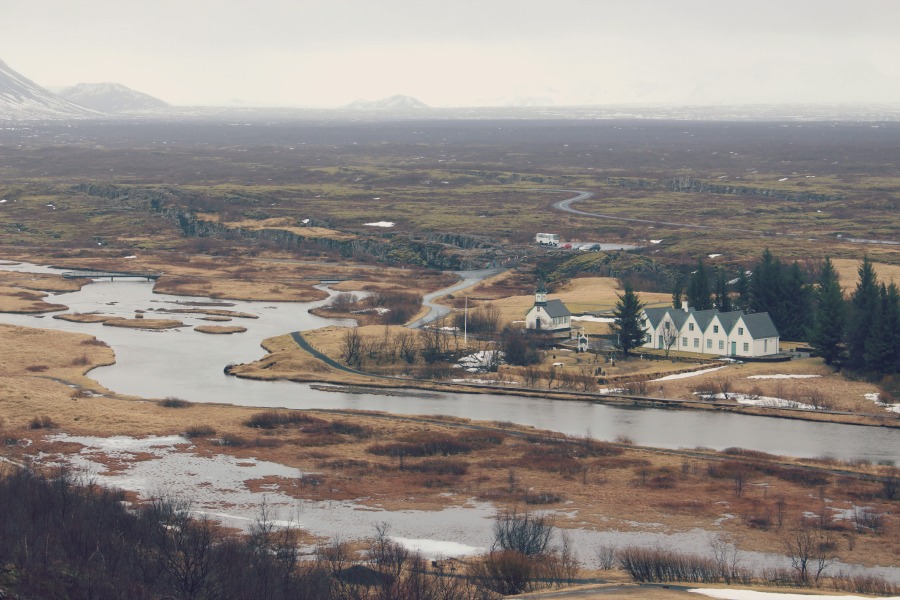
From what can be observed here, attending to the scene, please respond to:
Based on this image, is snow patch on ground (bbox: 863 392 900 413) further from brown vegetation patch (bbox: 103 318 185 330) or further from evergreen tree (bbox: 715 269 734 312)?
brown vegetation patch (bbox: 103 318 185 330)

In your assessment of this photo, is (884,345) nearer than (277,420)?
No

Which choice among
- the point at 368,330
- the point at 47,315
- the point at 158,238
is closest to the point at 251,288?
the point at 47,315

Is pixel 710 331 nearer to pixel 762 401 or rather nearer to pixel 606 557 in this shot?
pixel 762 401

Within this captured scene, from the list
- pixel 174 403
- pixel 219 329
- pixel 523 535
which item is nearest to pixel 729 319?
pixel 174 403

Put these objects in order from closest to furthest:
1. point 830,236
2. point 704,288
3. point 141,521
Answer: point 141,521, point 704,288, point 830,236

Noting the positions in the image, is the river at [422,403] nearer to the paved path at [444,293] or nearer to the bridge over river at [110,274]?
the paved path at [444,293]

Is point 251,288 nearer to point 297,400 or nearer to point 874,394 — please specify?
point 297,400
